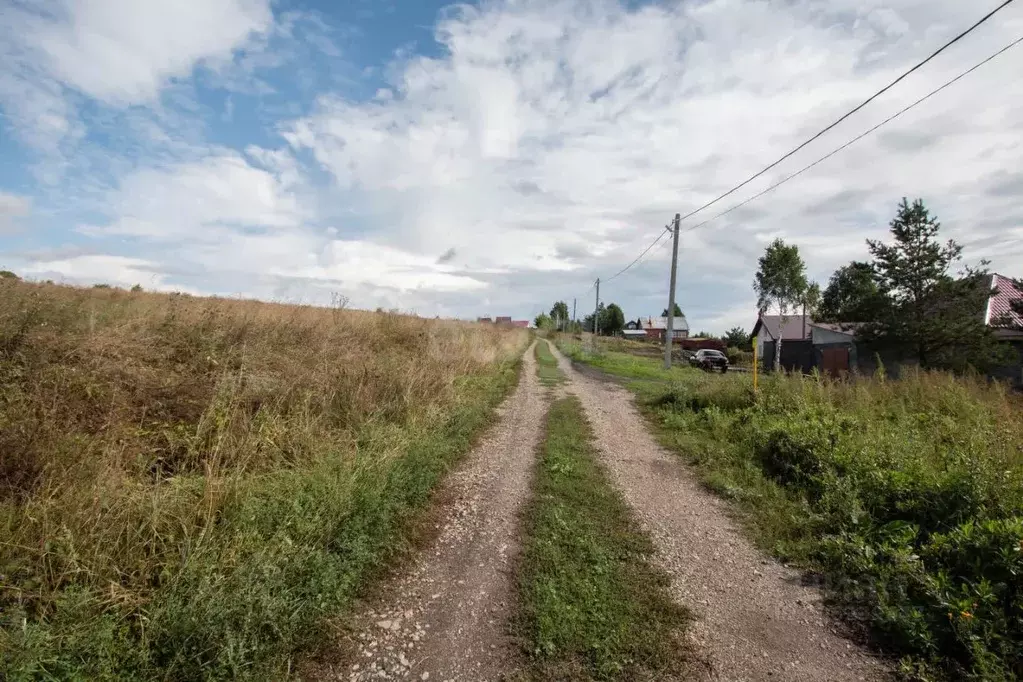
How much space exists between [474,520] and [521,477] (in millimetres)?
Result: 1492

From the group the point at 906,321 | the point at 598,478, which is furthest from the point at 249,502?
the point at 906,321

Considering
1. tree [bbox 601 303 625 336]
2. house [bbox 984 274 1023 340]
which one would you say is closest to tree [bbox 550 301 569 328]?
tree [bbox 601 303 625 336]

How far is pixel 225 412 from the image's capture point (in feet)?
17.6

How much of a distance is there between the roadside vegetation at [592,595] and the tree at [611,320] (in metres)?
98.6

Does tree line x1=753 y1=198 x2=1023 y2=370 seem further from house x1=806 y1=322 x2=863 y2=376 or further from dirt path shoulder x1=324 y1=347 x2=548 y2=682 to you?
dirt path shoulder x1=324 y1=347 x2=548 y2=682

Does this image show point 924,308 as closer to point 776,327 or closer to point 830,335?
point 830,335

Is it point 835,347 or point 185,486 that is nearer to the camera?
point 185,486

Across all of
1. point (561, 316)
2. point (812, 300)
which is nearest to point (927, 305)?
point (812, 300)

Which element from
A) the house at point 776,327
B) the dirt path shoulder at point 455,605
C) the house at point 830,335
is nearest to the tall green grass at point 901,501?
the dirt path shoulder at point 455,605

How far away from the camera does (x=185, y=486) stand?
4047mm

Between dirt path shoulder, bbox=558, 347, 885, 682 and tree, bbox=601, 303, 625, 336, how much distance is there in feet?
321

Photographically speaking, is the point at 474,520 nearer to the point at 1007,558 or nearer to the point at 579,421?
the point at 1007,558

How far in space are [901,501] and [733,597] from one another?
235cm

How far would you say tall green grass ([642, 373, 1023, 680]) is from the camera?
3193mm
